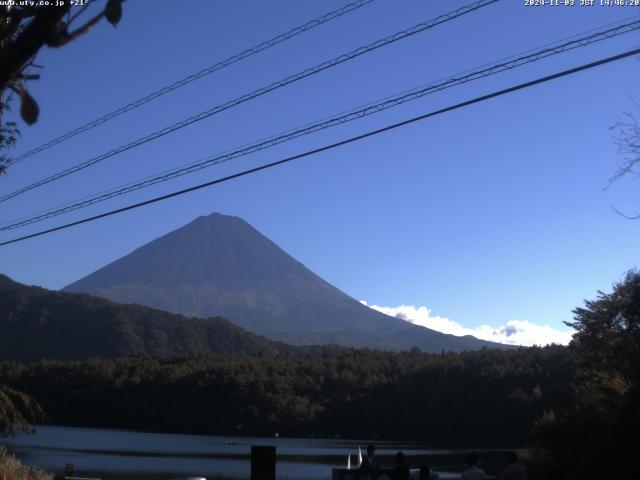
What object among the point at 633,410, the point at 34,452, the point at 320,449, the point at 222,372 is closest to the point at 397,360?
the point at 222,372

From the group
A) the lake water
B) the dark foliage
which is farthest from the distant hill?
the dark foliage

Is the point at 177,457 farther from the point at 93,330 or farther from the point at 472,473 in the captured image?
the point at 93,330

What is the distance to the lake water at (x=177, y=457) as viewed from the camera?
4416 cm

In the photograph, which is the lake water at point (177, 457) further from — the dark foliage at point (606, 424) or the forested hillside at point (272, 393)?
the dark foliage at point (606, 424)

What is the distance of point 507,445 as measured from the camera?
70.8 meters

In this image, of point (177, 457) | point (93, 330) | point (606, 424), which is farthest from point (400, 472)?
point (93, 330)

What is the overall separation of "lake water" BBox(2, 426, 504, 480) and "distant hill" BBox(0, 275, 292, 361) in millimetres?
44375

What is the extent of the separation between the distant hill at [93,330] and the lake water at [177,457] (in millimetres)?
44375

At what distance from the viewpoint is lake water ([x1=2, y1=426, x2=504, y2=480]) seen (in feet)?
145

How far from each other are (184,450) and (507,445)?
996 inches

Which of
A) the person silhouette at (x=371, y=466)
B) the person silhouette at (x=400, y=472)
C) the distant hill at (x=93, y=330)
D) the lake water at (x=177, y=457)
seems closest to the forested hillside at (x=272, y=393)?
the lake water at (x=177, y=457)

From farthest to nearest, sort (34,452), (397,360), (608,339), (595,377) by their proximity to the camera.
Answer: (397,360), (34,452), (608,339), (595,377)

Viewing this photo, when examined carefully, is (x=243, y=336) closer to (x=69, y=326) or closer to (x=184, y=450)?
(x=69, y=326)

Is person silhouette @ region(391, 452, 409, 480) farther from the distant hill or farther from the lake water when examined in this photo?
the distant hill
